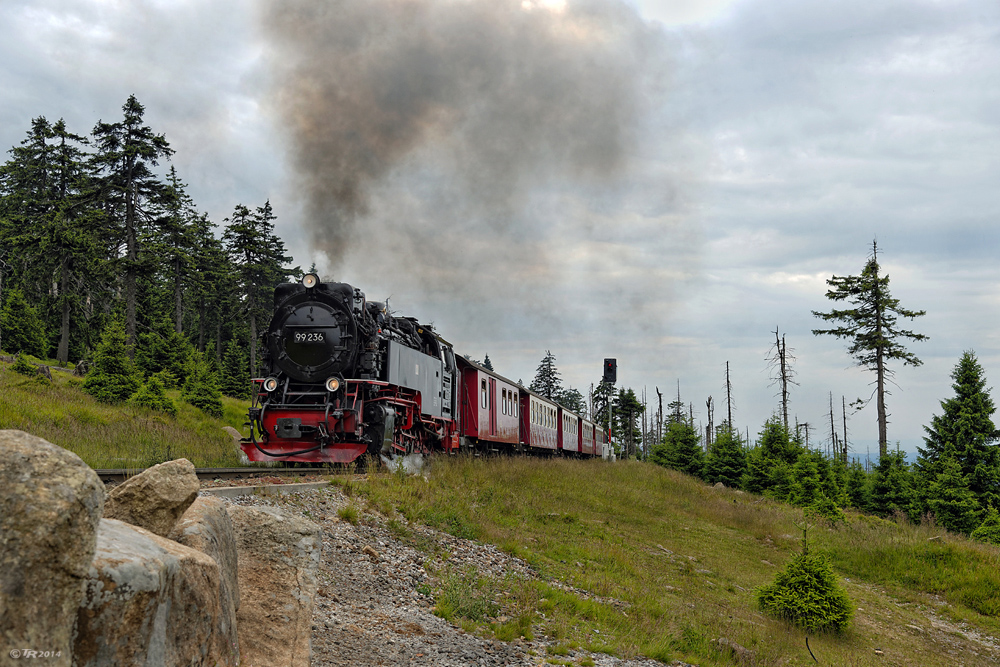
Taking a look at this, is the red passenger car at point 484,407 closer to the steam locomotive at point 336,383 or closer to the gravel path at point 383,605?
the steam locomotive at point 336,383

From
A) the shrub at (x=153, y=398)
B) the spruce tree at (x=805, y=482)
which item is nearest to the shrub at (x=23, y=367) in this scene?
the shrub at (x=153, y=398)

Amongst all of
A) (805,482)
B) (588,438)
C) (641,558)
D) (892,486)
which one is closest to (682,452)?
(588,438)

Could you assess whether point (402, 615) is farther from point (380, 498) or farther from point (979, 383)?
point (979, 383)

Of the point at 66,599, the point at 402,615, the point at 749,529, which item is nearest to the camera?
the point at 66,599

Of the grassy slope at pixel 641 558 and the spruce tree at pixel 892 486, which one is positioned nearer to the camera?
the grassy slope at pixel 641 558

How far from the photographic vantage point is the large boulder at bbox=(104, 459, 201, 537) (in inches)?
157

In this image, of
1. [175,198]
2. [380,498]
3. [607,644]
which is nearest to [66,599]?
[607,644]

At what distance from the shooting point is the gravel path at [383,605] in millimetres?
5875

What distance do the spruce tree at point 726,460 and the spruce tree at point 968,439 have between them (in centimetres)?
905

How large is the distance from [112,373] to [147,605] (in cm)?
2528

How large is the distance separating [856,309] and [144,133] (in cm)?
3907

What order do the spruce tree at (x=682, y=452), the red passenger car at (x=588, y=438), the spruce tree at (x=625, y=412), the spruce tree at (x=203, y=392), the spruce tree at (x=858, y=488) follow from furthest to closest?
the spruce tree at (x=625, y=412), the red passenger car at (x=588, y=438), the spruce tree at (x=682, y=452), the spruce tree at (x=858, y=488), the spruce tree at (x=203, y=392)

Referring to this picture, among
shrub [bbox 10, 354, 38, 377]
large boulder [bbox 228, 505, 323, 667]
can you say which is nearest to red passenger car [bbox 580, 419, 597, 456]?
shrub [bbox 10, 354, 38, 377]

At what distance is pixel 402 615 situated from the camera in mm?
6836
